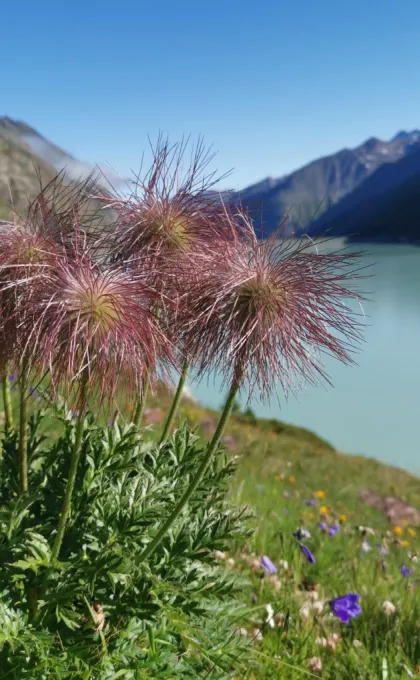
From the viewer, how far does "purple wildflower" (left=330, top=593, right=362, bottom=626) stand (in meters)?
4.36

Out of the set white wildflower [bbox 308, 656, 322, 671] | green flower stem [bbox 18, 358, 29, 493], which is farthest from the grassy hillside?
green flower stem [bbox 18, 358, 29, 493]

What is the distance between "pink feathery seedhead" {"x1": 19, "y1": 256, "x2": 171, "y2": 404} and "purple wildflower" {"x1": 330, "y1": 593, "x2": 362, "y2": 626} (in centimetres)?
279

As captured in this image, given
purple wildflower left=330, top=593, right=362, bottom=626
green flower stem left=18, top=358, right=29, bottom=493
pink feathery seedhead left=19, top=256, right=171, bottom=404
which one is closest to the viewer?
pink feathery seedhead left=19, top=256, right=171, bottom=404

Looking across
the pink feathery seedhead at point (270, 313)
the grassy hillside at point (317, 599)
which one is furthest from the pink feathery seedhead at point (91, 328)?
the grassy hillside at point (317, 599)

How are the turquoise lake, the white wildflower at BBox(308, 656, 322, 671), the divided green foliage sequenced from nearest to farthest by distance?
the divided green foliage → the white wildflower at BBox(308, 656, 322, 671) → the turquoise lake

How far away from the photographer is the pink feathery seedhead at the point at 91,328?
2301 millimetres

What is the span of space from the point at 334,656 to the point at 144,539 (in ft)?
6.64

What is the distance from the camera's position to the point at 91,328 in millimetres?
2291

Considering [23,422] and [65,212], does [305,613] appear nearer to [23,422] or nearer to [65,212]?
[23,422]

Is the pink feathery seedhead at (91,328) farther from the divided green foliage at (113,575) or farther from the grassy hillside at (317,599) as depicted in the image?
the divided green foliage at (113,575)

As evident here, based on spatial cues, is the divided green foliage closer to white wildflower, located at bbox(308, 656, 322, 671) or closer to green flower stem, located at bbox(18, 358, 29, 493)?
green flower stem, located at bbox(18, 358, 29, 493)

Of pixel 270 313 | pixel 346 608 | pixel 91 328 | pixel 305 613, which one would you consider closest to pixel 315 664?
pixel 346 608

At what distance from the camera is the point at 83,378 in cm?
246

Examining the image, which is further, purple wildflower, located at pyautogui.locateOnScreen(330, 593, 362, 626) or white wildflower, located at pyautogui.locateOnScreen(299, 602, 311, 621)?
white wildflower, located at pyautogui.locateOnScreen(299, 602, 311, 621)
